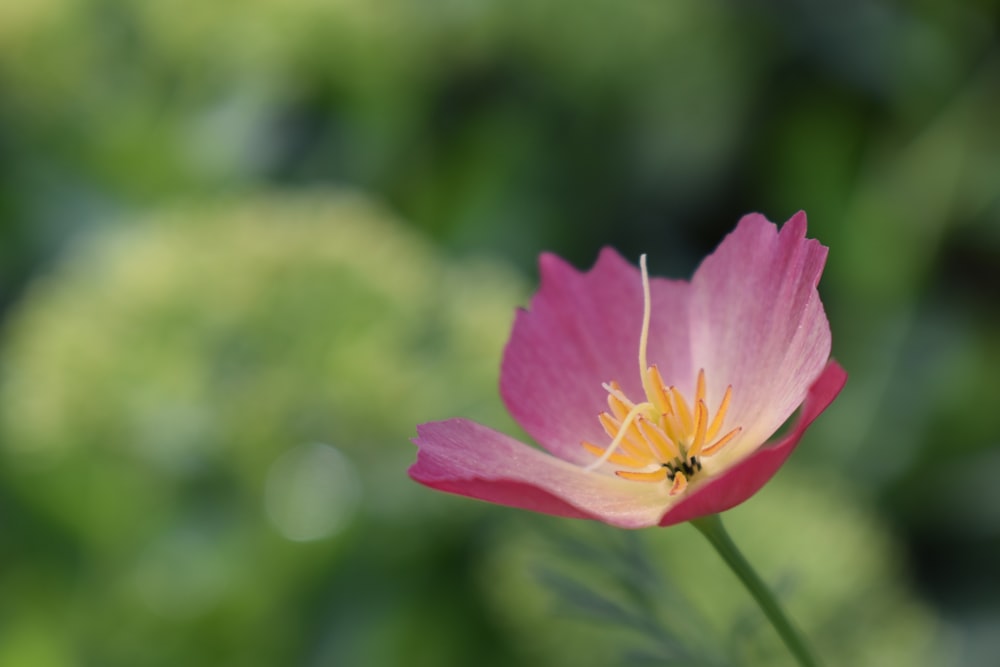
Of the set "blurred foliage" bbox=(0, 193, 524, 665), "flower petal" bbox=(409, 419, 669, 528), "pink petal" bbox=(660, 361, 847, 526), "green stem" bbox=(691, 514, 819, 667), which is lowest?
"green stem" bbox=(691, 514, 819, 667)

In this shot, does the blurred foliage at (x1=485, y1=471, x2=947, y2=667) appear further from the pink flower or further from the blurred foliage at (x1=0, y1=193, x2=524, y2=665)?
the pink flower

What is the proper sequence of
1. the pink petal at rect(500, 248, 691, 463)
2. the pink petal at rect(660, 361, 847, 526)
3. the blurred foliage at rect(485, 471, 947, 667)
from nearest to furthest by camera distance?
the pink petal at rect(660, 361, 847, 526) → the pink petal at rect(500, 248, 691, 463) → the blurred foliage at rect(485, 471, 947, 667)

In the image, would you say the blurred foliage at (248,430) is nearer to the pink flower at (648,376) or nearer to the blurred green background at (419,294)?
the blurred green background at (419,294)

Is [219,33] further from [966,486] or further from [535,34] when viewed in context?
[966,486]

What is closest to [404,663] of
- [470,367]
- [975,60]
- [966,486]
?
[470,367]

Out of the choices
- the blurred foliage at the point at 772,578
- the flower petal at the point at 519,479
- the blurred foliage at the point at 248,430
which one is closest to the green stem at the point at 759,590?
the flower petal at the point at 519,479

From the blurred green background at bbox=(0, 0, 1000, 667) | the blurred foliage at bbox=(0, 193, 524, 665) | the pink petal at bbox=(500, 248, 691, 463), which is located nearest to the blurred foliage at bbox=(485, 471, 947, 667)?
the blurred green background at bbox=(0, 0, 1000, 667)

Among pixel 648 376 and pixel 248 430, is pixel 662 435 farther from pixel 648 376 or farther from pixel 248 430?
pixel 248 430

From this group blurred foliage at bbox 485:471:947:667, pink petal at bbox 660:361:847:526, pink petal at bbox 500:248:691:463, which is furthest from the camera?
blurred foliage at bbox 485:471:947:667
